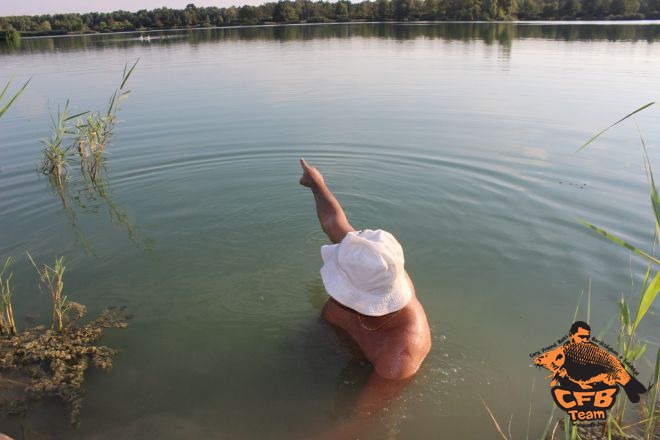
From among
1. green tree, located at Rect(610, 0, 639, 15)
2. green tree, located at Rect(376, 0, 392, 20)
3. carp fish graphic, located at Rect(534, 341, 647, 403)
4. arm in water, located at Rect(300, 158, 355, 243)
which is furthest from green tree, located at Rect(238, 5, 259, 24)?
carp fish graphic, located at Rect(534, 341, 647, 403)

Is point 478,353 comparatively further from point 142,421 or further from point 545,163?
point 545,163

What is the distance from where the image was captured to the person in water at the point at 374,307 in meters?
2.46

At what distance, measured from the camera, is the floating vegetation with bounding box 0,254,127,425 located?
10.1 feet

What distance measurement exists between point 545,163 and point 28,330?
687 cm

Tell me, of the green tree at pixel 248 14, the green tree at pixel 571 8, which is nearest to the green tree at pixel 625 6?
the green tree at pixel 571 8

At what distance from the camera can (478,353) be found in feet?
11.3

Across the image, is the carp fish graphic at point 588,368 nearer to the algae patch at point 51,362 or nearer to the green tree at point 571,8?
the algae patch at point 51,362

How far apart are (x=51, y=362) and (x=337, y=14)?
8133cm

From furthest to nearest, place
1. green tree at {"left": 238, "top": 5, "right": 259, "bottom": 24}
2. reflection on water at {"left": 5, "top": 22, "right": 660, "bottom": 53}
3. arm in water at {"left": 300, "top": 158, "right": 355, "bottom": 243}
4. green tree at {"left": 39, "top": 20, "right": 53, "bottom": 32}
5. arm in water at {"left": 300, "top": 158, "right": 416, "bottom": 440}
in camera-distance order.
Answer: green tree at {"left": 238, "top": 5, "right": 259, "bottom": 24} → green tree at {"left": 39, "top": 20, "right": 53, "bottom": 32} → reflection on water at {"left": 5, "top": 22, "right": 660, "bottom": 53} → arm in water at {"left": 300, "top": 158, "right": 355, "bottom": 243} → arm in water at {"left": 300, "top": 158, "right": 416, "bottom": 440}

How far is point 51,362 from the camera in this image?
3.31m

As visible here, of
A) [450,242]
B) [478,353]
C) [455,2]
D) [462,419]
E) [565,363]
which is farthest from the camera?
[455,2]

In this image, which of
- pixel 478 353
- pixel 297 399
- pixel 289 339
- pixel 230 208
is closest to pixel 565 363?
pixel 478 353

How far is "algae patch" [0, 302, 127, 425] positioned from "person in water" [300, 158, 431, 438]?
5.75 feet

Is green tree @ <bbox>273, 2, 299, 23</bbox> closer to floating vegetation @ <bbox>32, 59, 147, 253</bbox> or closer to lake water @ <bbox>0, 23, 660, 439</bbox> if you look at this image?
lake water @ <bbox>0, 23, 660, 439</bbox>
